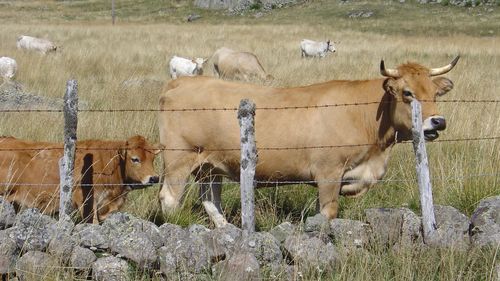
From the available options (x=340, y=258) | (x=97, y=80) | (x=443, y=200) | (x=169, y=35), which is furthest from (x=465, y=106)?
(x=169, y=35)

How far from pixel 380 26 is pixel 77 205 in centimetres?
4201

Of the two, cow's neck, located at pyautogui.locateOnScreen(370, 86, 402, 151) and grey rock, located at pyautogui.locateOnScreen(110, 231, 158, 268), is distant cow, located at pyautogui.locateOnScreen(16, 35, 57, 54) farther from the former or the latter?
grey rock, located at pyautogui.locateOnScreen(110, 231, 158, 268)

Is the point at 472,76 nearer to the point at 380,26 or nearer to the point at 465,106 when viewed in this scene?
the point at 465,106

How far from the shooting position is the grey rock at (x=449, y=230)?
573cm

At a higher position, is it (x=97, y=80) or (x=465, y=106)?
(x=465, y=106)

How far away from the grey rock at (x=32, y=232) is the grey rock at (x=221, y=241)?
1.20 metres

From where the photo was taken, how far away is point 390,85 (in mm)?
7117

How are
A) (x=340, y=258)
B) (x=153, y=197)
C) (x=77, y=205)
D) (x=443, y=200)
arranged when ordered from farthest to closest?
(x=153, y=197) < (x=443, y=200) < (x=77, y=205) < (x=340, y=258)

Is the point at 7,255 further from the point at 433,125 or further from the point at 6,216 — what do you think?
the point at 433,125

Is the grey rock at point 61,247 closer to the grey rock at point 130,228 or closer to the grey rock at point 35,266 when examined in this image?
the grey rock at point 35,266

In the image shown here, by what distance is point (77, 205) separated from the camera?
6.78 metres

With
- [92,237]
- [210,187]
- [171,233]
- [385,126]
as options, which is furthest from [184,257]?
[385,126]

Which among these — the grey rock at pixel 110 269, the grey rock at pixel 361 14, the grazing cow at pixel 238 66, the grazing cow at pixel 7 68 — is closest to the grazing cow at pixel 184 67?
the grazing cow at pixel 238 66

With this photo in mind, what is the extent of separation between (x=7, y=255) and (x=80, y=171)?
1.81 m
